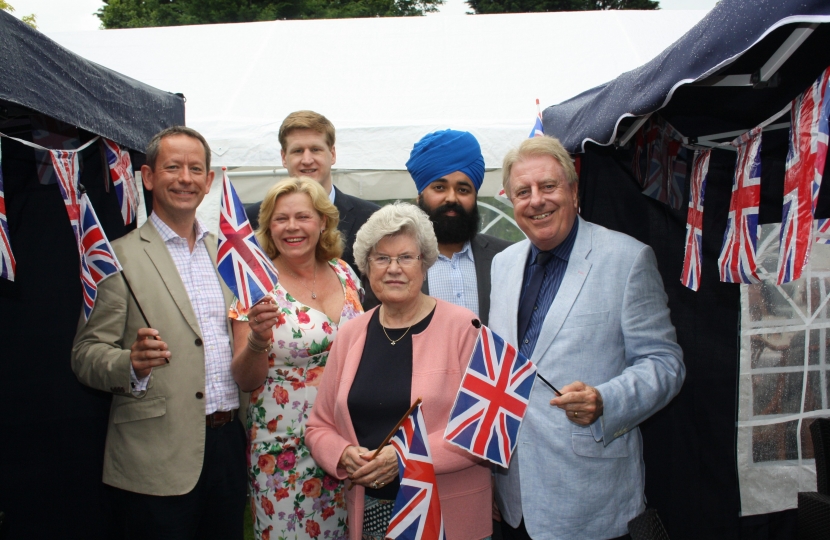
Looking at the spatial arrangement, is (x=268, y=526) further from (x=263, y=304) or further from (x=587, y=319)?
(x=587, y=319)

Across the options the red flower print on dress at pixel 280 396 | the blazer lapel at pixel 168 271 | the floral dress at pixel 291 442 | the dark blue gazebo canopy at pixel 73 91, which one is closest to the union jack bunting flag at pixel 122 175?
the dark blue gazebo canopy at pixel 73 91

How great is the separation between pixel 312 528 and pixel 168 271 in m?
1.36

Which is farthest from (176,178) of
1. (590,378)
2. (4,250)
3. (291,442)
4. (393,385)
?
(590,378)

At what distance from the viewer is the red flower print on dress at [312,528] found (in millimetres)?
2811

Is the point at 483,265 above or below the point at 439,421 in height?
above

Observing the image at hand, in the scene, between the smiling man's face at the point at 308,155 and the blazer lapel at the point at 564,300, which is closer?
the blazer lapel at the point at 564,300

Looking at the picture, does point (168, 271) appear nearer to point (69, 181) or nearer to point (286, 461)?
point (69, 181)

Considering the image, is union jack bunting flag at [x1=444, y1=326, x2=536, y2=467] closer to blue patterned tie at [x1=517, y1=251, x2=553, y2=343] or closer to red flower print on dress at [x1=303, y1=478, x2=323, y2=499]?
blue patterned tie at [x1=517, y1=251, x2=553, y2=343]

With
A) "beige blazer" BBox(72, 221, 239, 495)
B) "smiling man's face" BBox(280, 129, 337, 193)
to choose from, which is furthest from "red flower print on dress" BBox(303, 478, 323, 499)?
"smiling man's face" BBox(280, 129, 337, 193)

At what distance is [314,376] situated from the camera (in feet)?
9.54

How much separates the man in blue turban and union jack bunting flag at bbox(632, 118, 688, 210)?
2.84 ft

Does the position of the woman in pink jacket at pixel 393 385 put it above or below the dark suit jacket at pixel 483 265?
below

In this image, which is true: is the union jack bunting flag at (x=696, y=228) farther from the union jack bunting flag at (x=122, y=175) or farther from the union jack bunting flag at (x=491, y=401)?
the union jack bunting flag at (x=122, y=175)

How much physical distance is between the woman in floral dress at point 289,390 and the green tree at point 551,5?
78.1 ft
